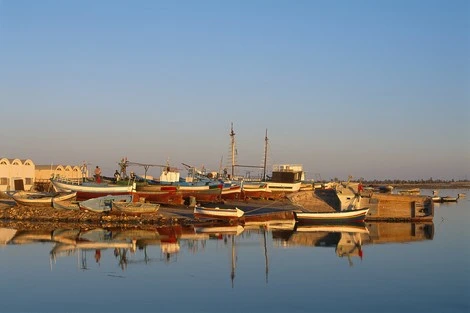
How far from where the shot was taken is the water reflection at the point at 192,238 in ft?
88.1

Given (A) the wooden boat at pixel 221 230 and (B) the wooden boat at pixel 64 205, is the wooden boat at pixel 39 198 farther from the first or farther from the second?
(A) the wooden boat at pixel 221 230

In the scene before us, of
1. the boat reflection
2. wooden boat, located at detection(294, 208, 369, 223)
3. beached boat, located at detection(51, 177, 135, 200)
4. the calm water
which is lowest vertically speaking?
the calm water

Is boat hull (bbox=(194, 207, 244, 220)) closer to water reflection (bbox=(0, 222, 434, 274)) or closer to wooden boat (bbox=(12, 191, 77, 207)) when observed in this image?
water reflection (bbox=(0, 222, 434, 274))

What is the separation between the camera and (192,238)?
32.4 meters

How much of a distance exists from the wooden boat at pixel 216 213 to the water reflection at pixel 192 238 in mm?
1881

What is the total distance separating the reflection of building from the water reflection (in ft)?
83.0

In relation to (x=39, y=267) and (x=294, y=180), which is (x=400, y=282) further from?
(x=294, y=180)

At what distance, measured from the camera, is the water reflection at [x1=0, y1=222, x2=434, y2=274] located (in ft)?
88.1

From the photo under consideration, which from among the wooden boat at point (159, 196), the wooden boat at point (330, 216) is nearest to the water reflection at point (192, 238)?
the wooden boat at point (330, 216)

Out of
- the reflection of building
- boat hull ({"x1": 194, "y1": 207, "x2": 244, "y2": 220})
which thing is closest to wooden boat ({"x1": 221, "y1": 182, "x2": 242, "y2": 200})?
boat hull ({"x1": 194, "y1": 207, "x2": 244, "y2": 220})

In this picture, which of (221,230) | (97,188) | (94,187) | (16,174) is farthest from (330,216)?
(16,174)

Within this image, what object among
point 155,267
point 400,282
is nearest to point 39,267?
point 155,267

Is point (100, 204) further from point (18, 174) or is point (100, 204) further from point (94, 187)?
point (18, 174)

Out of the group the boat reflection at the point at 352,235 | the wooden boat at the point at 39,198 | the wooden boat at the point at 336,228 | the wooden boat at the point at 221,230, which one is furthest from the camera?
the wooden boat at the point at 39,198
